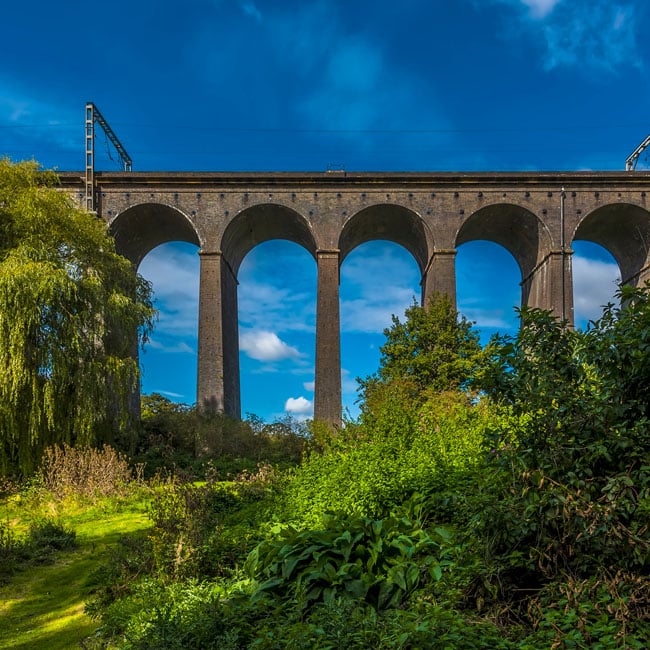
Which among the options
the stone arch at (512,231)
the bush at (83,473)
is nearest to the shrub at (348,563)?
the bush at (83,473)

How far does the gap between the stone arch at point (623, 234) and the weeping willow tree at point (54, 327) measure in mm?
20074

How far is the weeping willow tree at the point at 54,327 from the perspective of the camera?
1179 cm

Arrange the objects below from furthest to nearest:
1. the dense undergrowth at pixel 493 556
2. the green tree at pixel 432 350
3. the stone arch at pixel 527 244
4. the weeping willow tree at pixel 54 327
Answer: the stone arch at pixel 527 244, the green tree at pixel 432 350, the weeping willow tree at pixel 54 327, the dense undergrowth at pixel 493 556

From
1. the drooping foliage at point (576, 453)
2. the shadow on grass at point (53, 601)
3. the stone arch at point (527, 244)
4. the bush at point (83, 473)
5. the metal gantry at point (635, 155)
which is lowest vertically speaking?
the shadow on grass at point (53, 601)

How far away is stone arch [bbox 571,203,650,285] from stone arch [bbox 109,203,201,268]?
60.7ft

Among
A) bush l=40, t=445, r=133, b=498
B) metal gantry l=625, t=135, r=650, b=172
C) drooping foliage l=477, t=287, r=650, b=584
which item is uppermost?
metal gantry l=625, t=135, r=650, b=172

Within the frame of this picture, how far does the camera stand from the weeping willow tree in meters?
11.8

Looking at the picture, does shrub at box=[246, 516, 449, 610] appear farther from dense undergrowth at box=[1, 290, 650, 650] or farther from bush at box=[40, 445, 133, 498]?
bush at box=[40, 445, 133, 498]

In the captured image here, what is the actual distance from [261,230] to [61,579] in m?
21.1

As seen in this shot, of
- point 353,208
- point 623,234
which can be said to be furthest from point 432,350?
point 623,234

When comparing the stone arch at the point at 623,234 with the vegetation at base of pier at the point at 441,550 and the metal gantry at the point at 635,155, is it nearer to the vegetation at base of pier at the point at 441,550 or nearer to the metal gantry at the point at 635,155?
the metal gantry at the point at 635,155

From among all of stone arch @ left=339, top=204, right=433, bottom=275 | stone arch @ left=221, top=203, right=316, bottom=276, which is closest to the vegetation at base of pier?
stone arch @ left=339, top=204, right=433, bottom=275

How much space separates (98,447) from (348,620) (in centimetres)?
1169

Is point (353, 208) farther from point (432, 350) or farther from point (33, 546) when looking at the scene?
point (33, 546)
